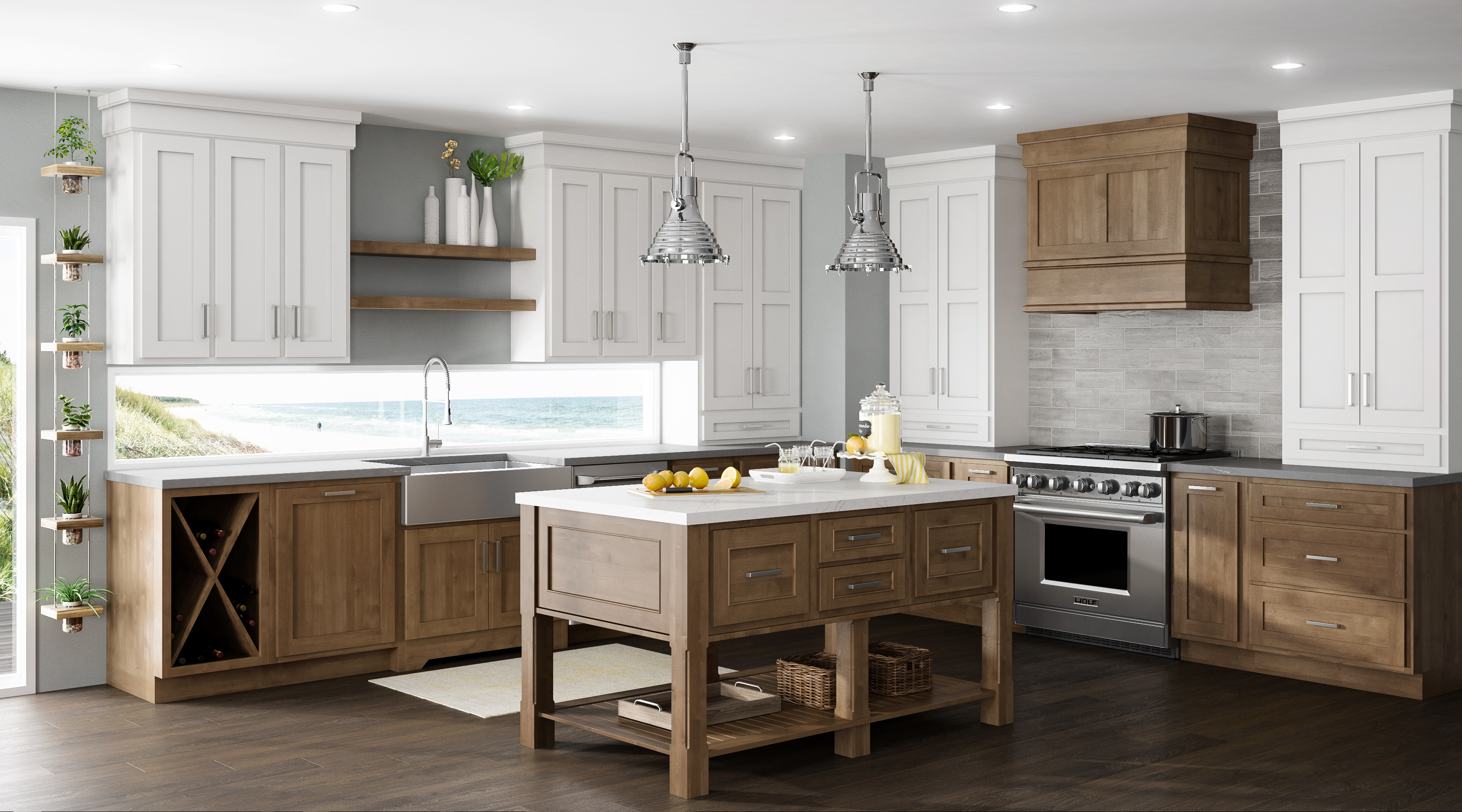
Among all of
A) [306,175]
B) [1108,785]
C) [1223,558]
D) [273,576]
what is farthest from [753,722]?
[306,175]

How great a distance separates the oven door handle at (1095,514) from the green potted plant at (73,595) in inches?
161

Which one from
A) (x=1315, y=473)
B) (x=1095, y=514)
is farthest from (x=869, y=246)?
(x=1315, y=473)

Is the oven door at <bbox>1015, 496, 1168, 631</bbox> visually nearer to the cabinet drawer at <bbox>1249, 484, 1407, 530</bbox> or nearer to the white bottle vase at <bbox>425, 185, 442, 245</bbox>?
the cabinet drawer at <bbox>1249, 484, 1407, 530</bbox>

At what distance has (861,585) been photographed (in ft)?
15.0

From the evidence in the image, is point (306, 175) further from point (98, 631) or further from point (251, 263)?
point (98, 631)

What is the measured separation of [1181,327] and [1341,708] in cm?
215

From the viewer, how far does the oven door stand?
20.6 feet

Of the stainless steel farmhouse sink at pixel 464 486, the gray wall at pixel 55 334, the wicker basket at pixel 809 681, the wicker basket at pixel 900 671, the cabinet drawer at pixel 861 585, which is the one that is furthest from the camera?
the stainless steel farmhouse sink at pixel 464 486

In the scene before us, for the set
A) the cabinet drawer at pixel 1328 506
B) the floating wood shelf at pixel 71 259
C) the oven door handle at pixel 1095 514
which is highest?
the floating wood shelf at pixel 71 259

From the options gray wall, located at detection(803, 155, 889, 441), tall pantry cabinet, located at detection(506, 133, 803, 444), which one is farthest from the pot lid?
tall pantry cabinet, located at detection(506, 133, 803, 444)

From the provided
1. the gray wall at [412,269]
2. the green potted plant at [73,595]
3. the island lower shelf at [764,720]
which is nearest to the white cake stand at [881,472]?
the island lower shelf at [764,720]

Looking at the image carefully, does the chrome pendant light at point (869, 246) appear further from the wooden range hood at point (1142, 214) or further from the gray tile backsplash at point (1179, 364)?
the gray tile backsplash at point (1179, 364)

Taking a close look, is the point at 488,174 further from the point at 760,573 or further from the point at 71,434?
the point at 760,573

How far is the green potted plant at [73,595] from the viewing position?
5473 mm
